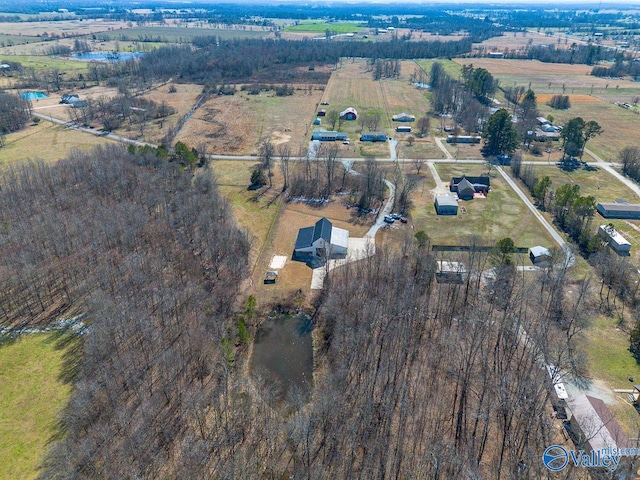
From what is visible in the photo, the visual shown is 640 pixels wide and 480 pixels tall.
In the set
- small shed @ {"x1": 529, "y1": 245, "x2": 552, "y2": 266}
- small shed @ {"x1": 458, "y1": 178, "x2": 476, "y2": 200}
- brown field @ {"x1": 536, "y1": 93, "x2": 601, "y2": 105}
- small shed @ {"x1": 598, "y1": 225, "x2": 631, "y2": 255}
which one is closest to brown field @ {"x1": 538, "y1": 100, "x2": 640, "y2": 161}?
brown field @ {"x1": 536, "y1": 93, "x2": 601, "y2": 105}

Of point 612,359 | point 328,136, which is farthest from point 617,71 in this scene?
point 612,359

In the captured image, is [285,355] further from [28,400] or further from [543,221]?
[543,221]

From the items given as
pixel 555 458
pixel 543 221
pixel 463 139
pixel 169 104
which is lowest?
pixel 555 458

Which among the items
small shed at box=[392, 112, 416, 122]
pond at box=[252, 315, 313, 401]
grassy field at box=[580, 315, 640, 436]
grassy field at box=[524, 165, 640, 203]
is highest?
small shed at box=[392, 112, 416, 122]

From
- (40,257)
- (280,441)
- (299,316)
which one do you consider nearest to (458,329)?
(299,316)

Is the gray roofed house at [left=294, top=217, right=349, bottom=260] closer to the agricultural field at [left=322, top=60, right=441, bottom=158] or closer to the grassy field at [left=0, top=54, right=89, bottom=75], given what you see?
the agricultural field at [left=322, top=60, right=441, bottom=158]

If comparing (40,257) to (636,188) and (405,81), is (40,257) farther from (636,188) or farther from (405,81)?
(405,81)

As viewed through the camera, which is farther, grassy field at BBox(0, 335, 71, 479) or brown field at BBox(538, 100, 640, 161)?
brown field at BBox(538, 100, 640, 161)
